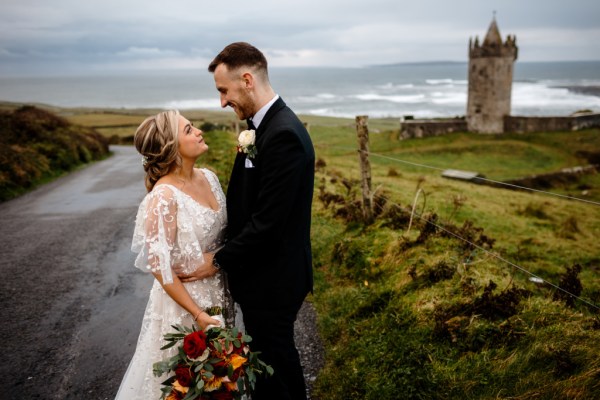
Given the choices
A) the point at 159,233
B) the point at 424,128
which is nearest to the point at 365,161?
the point at 159,233

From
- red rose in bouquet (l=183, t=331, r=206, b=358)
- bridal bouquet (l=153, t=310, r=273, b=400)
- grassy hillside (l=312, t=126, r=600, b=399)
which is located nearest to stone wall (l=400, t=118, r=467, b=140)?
grassy hillside (l=312, t=126, r=600, b=399)

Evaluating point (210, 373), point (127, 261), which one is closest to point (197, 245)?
point (210, 373)

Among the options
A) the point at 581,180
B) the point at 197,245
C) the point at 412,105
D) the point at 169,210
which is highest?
the point at 412,105

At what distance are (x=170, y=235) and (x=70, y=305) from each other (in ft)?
13.3

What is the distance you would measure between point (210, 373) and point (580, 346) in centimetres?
311

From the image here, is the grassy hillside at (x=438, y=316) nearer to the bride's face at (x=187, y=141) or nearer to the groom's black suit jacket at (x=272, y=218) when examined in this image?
the groom's black suit jacket at (x=272, y=218)

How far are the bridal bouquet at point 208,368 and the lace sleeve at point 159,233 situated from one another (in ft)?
2.00

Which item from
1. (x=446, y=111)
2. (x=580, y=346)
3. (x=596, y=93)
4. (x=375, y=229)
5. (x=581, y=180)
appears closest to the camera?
(x=580, y=346)

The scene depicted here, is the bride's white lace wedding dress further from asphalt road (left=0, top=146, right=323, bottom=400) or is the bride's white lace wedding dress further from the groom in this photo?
asphalt road (left=0, top=146, right=323, bottom=400)

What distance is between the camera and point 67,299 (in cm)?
632

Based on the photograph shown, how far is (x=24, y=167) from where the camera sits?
617 inches

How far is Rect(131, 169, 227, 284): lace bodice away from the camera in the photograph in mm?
3045

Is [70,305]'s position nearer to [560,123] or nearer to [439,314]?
[439,314]

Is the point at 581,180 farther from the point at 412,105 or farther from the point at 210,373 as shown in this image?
the point at 412,105
